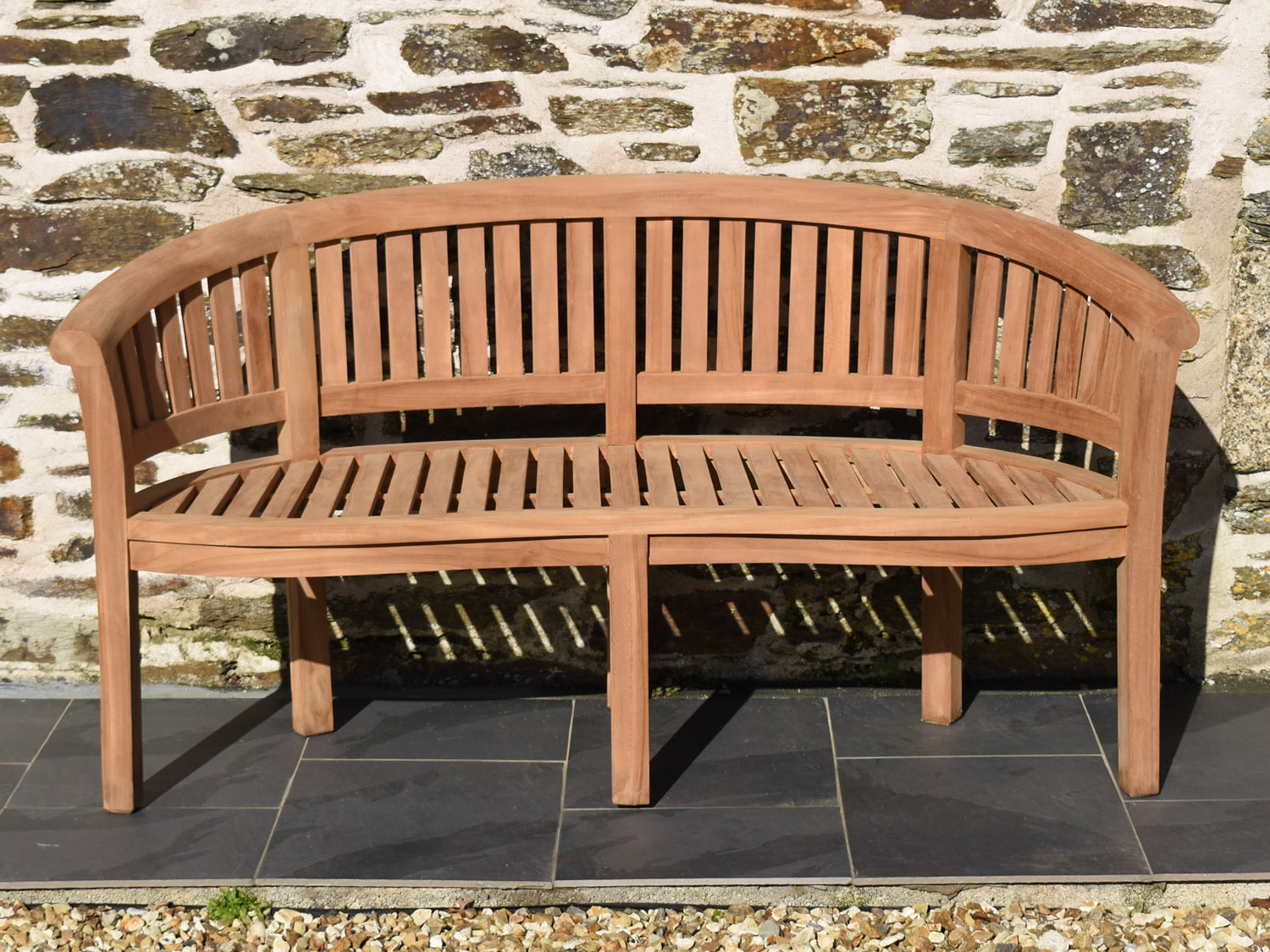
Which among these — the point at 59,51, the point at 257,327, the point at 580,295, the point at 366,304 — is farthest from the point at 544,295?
the point at 59,51

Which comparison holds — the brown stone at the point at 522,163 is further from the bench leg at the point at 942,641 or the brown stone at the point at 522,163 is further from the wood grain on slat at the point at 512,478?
the bench leg at the point at 942,641

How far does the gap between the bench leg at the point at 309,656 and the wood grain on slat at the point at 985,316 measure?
1.41 m

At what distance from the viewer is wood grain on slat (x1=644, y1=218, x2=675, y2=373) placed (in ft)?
9.73

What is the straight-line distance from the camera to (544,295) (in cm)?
299

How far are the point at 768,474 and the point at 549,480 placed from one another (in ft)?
1.38

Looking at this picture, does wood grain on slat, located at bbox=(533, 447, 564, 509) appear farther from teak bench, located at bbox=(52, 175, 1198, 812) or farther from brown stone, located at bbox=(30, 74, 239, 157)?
brown stone, located at bbox=(30, 74, 239, 157)

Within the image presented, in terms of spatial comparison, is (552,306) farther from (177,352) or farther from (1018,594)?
(1018,594)

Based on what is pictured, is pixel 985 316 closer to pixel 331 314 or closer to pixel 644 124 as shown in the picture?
pixel 644 124

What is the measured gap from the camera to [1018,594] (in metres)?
3.28

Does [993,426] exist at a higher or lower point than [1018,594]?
higher

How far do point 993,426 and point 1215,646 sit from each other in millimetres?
717

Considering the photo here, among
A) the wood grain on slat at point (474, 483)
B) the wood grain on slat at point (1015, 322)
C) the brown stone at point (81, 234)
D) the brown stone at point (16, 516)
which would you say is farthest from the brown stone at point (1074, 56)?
the brown stone at point (16, 516)

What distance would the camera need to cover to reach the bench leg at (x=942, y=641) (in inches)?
120

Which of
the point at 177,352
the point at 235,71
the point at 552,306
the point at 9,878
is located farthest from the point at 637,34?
the point at 9,878
